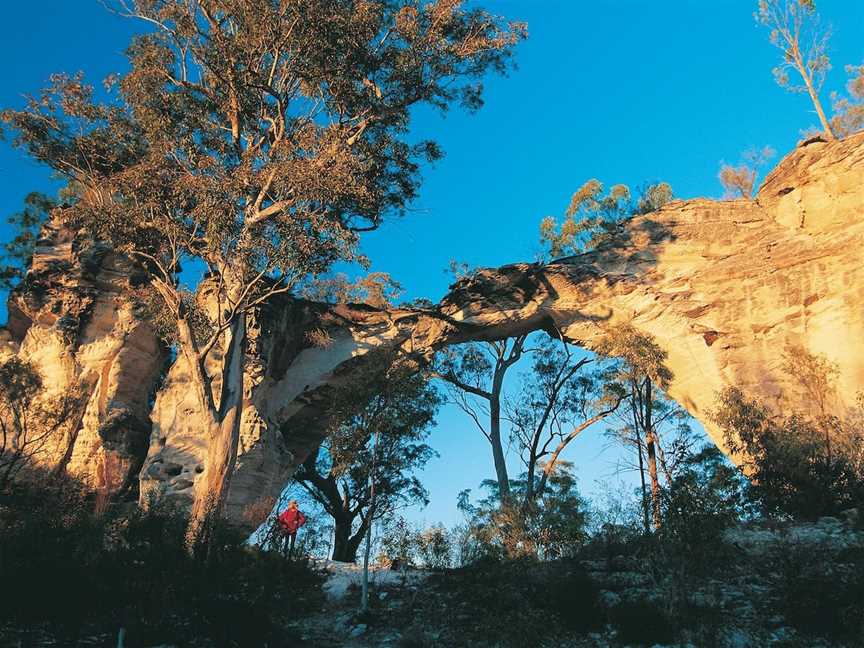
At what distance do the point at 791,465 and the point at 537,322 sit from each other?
27.6 ft

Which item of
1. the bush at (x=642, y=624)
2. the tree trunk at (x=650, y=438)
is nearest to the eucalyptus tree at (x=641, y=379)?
the tree trunk at (x=650, y=438)

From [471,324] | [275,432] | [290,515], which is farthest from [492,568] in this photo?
[471,324]

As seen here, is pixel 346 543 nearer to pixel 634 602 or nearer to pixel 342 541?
pixel 342 541

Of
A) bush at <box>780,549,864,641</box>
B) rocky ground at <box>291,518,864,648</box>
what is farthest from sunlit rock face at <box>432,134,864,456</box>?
bush at <box>780,549,864,641</box>

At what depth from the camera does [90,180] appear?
15.5 m

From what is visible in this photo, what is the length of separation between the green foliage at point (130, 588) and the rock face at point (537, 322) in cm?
627

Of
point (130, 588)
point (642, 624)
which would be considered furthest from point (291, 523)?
point (642, 624)

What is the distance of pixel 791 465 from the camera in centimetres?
1541

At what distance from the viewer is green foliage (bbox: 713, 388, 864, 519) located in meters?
14.9

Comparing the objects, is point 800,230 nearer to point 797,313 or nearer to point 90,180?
point 797,313

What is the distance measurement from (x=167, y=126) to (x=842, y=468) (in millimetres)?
17270

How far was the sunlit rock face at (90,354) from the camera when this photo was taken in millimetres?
18281

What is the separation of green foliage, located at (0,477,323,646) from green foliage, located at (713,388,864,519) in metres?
10.9

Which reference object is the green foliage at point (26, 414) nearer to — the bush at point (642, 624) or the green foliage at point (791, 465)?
the bush at point (642, 624)
